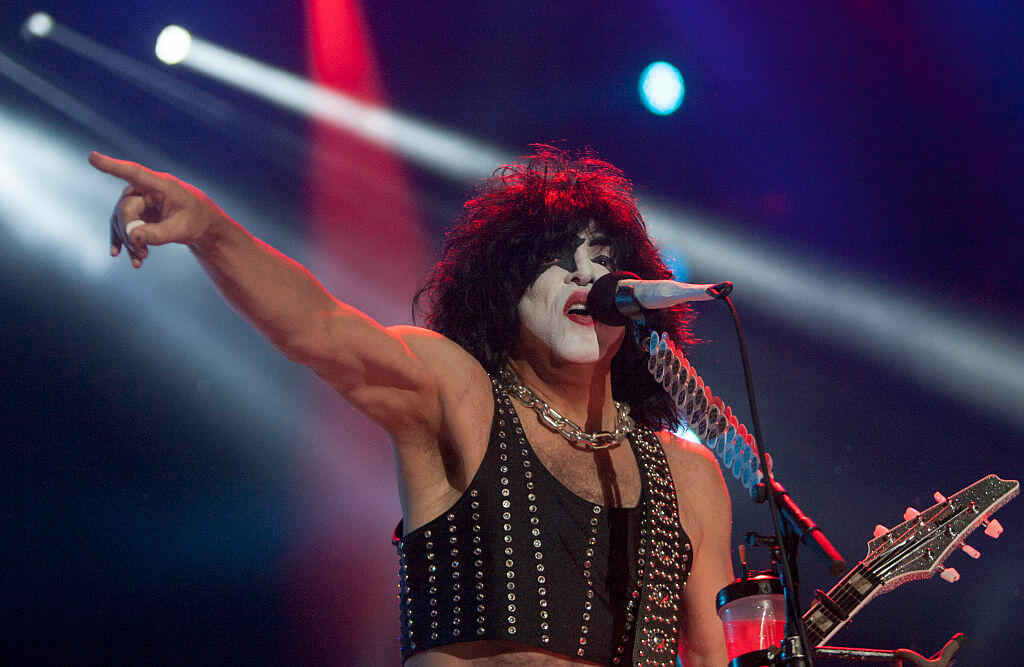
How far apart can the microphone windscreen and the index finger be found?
3.17 feet

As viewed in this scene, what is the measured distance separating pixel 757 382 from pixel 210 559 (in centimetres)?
326

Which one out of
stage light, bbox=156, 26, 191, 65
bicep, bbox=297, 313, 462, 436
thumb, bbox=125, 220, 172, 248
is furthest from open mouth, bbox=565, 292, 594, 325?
stage light, bbox=156, 26, 191, 65

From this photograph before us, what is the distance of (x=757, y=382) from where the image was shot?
5.22 m

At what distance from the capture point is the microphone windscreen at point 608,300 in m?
2.00

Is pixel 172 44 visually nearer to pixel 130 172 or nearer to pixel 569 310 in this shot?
pixel 569 310

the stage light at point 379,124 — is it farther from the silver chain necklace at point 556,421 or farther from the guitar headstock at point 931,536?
the guitar headstock at point 931,536

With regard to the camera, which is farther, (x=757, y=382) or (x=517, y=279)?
(x=757, y=382)

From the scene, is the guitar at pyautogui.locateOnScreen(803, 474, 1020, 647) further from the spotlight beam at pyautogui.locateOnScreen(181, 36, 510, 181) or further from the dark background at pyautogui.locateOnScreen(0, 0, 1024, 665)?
the spotlight beam at pyautogui.locateOnScreen(181, 36, 510, 181)

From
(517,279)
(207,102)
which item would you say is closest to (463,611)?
(517,279)

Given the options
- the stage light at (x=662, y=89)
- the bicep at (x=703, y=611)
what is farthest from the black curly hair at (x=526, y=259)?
the stage light at (x=662, y=89)

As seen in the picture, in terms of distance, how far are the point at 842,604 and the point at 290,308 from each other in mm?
1504

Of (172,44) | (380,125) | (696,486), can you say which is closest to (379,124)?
(380,125)

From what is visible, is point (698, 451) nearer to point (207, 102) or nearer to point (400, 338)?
point (400, 338)

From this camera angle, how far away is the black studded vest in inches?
84.6
